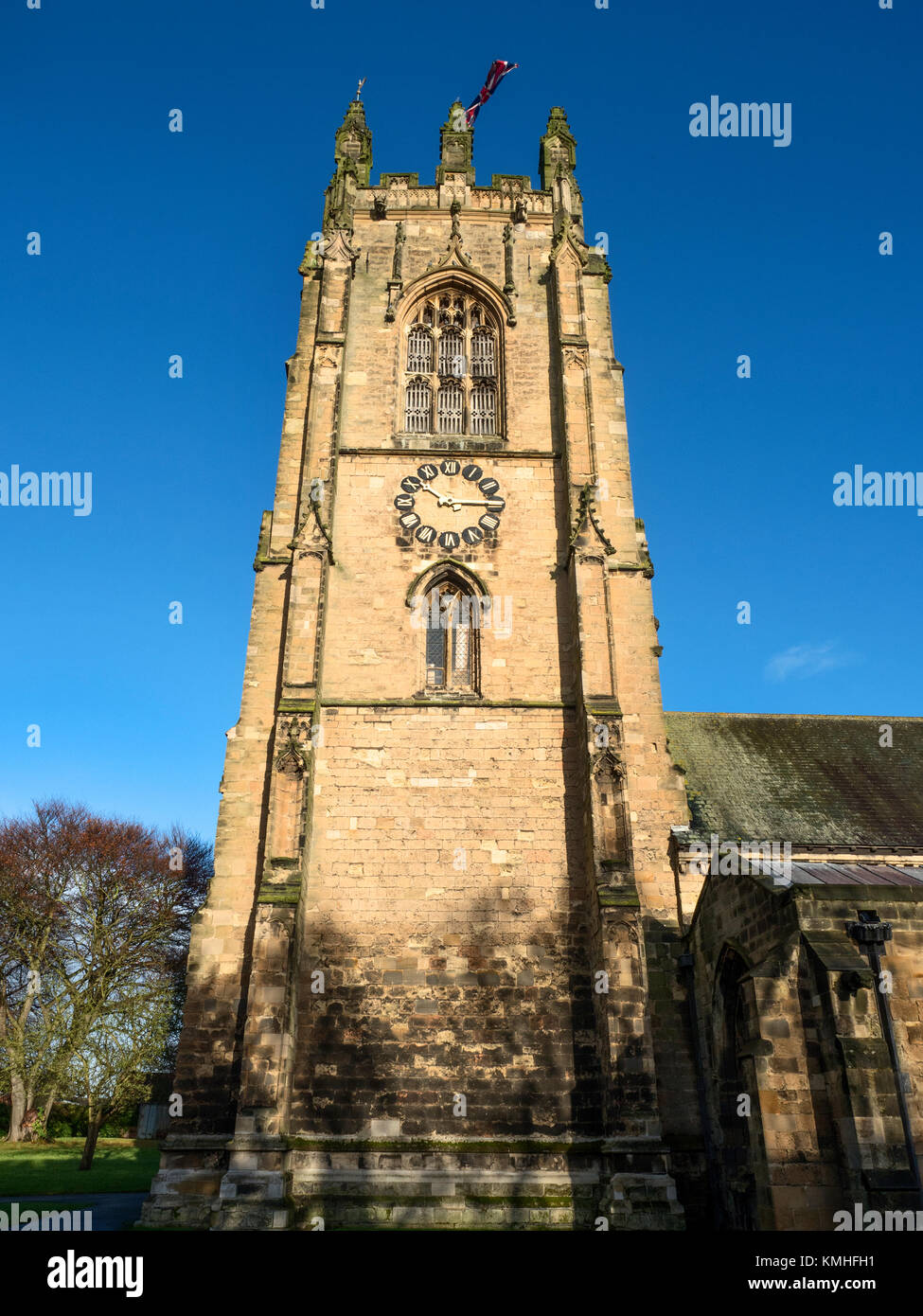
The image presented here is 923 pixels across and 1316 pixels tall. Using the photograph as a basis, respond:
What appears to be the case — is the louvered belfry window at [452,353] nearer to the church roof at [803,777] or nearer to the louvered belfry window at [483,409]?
the louvered belfry window at [483,409]

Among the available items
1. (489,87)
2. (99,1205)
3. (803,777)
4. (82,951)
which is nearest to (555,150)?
(489,87)

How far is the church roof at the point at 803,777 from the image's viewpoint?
19.0 metres

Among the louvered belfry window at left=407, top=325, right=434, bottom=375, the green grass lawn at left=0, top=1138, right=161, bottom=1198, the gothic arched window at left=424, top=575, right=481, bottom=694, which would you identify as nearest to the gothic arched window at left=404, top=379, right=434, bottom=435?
the louvered belfry window at left=407, top=325, right=434, bottom=375

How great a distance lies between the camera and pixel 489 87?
2517 centimetres

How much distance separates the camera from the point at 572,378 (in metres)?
19.8

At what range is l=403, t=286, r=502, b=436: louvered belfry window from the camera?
20.5 metres

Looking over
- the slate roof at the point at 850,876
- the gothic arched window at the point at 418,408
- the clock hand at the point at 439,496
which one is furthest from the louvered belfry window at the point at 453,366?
the slate roof at the point at 850,876

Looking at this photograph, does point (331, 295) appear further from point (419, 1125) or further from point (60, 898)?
point (60, 898)

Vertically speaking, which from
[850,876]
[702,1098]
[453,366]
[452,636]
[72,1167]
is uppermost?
[453,366]

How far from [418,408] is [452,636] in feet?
19.5

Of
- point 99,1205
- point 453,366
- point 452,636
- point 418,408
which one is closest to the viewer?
point 99,1205

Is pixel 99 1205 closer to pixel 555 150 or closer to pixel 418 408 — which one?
pixel 418 408
